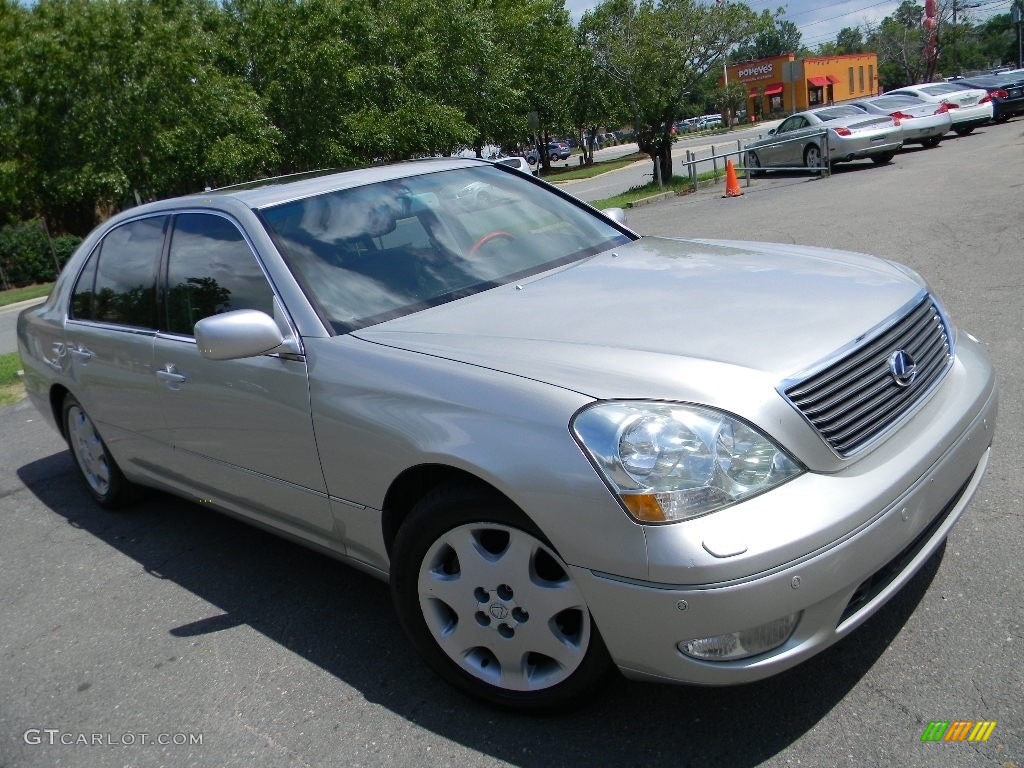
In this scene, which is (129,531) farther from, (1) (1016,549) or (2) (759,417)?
(1) (1016,549)

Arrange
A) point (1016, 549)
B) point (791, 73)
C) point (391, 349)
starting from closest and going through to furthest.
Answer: point (391, 349) < point (1016, 549) < point (791, 73)

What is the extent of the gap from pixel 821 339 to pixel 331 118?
24036mm

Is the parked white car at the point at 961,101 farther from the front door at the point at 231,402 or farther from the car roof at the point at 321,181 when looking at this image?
the front door at the point at 231,402

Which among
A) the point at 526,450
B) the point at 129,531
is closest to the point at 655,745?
the point at 526,450

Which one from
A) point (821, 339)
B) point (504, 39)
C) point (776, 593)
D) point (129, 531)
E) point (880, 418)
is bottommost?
point (129, 531)

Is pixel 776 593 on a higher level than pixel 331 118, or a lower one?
lower

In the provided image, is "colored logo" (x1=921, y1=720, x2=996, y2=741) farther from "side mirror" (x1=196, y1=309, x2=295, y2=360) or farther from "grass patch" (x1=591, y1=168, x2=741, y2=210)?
"grass patch" (x1=591, y1=168, x2=741, y2=210)

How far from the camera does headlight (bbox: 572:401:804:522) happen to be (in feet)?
8.07

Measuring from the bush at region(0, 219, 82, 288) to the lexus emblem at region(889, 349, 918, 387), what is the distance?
28.7m

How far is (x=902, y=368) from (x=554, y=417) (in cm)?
117

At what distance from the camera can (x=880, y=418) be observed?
2.81m

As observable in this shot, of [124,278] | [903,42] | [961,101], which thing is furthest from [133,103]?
[903,42]

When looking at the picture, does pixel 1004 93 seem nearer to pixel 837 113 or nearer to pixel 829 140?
pixel 837 113

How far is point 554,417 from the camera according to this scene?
103 inches
